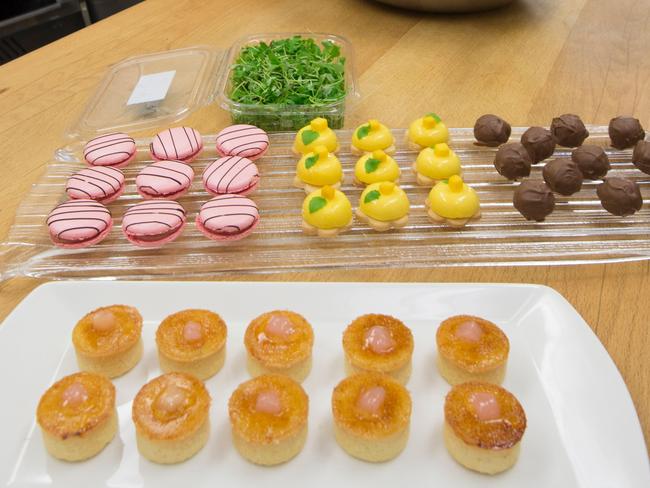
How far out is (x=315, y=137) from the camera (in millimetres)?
2277

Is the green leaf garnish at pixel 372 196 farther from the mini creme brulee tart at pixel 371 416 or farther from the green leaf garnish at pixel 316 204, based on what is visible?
the mini creme brulee tart at pixel 371 416

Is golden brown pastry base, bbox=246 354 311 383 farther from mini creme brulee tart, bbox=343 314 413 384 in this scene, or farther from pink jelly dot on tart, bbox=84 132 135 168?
pink jelly dot on tart, bbox=84 132 135 168

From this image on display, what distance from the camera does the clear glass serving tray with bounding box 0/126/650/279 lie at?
1.86 metres

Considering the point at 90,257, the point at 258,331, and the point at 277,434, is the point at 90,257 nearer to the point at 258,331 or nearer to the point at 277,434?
the point at 258,331

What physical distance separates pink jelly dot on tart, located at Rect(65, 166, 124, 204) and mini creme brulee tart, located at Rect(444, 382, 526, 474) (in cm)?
137

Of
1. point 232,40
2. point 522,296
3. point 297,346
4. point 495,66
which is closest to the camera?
point 297,346

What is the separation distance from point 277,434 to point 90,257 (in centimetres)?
97

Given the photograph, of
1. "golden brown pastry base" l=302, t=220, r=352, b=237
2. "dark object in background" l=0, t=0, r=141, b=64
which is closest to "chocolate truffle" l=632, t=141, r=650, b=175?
"golden brown pastry base" l=302, t=220, r=352, b=237

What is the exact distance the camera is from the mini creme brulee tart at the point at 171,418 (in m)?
1.30

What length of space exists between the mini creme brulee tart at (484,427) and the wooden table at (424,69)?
0.52 metres

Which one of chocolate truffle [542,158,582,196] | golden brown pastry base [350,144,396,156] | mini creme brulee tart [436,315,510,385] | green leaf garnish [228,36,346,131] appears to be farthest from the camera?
green leaf garnish [228,36,346,131]

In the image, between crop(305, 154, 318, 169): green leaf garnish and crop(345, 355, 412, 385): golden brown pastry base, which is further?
crop(305, 154, 318, 169): green leaf garnish

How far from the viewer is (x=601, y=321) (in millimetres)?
1667

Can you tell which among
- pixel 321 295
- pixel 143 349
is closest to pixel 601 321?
pixel 321 295
